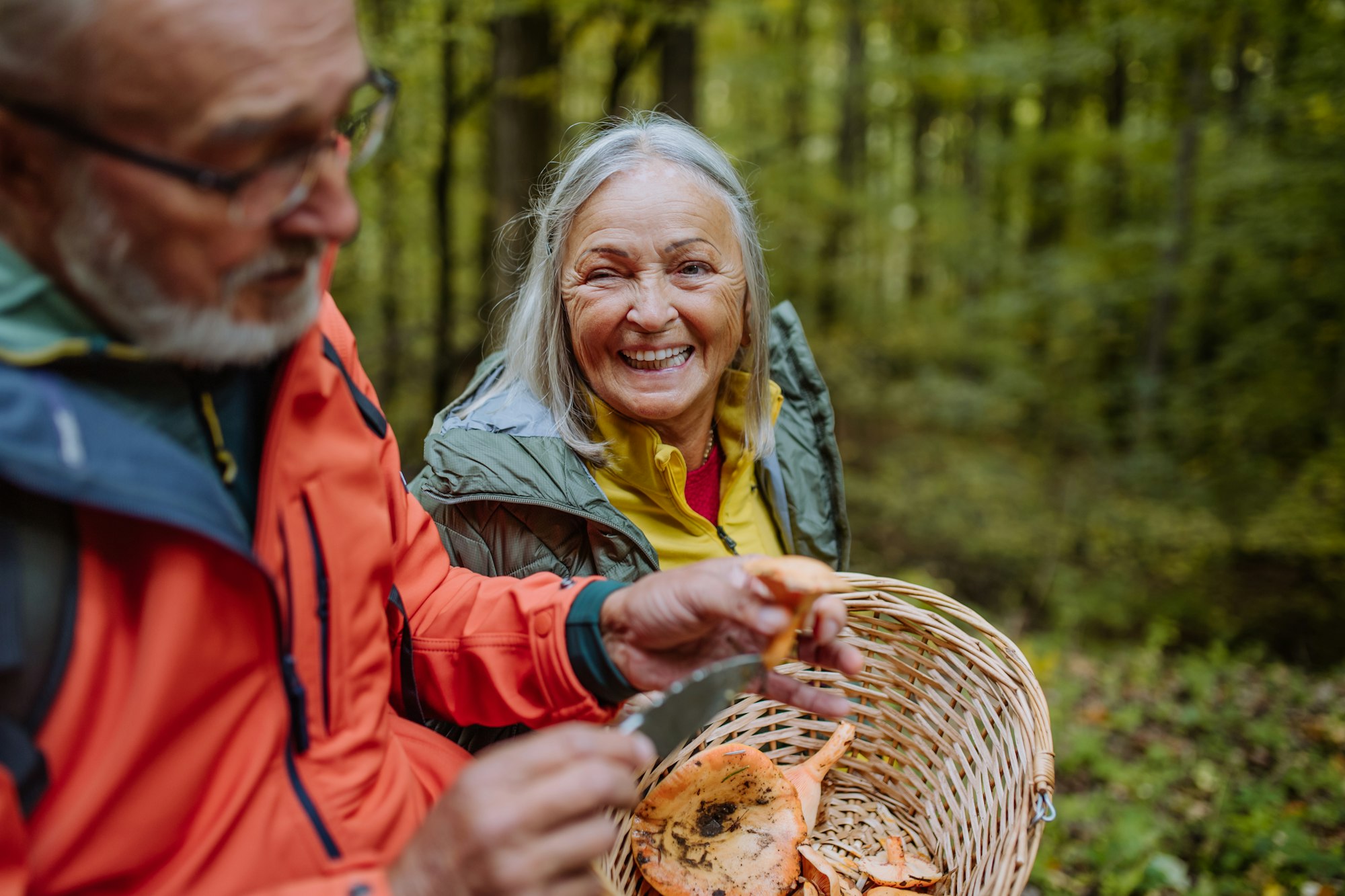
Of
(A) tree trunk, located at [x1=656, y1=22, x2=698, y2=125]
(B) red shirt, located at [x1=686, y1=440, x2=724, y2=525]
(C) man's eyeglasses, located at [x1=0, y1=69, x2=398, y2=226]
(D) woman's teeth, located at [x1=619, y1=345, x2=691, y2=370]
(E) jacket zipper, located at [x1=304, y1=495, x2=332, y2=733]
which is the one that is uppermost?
(A) tree trunk, located at [x1=656, y1=22, x2=698, y2=125]

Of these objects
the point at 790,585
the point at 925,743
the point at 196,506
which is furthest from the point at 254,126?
the point at 925,743

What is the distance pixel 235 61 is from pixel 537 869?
1.04m

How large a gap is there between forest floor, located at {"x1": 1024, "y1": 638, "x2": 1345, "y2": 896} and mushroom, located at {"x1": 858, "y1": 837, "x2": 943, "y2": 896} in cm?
142

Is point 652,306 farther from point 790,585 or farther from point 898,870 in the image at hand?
point 898,870

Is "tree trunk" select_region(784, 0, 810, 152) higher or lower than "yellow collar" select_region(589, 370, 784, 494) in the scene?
higher

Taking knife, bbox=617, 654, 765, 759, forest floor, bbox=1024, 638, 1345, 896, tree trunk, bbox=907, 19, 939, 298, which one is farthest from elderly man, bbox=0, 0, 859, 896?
tree trunk, bbox=907, 19, 939, 298

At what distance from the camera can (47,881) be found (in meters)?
0.95

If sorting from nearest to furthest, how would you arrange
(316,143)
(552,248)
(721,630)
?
1. (316,143)
2. (721,630)
3. (552,248)

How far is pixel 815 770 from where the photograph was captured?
1918mm

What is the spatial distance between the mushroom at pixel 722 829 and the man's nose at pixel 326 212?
1.29 metres

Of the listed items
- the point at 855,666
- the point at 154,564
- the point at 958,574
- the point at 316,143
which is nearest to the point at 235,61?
the point at 316,143

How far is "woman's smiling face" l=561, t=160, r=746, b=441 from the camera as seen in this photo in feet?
6.40

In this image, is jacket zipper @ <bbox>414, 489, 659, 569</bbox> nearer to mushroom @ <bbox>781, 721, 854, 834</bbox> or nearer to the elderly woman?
the elderly woman

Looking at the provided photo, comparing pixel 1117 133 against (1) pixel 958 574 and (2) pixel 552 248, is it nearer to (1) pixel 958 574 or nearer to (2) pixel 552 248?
(1) pixel 958 574
